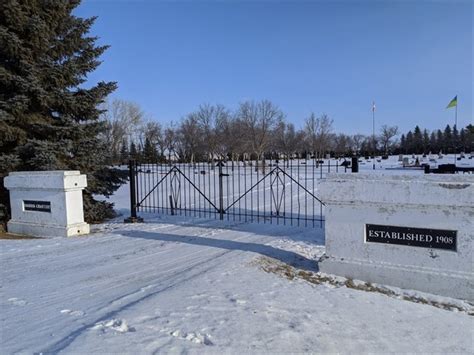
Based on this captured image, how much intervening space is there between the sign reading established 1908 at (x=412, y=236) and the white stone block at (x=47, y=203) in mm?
6612

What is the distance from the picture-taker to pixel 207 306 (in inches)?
159

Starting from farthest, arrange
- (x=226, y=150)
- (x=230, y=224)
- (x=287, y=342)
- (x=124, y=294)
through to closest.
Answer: (x=226, y=150) < (x=230, y=224) < (x=124, y=294) < (x=287, y=342)

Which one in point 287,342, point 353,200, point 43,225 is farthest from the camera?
point 43,225

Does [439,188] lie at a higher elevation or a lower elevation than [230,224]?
higher

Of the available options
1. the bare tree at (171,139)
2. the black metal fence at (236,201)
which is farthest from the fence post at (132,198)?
the bare tree at (171,139)

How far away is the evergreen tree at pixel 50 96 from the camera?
31.5 feet

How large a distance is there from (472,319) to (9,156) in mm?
10561

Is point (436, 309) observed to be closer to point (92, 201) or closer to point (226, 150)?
point (92, 201)

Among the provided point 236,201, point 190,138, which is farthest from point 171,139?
point 236,201

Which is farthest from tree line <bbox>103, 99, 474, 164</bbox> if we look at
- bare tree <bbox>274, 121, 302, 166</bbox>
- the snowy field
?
the snowy field

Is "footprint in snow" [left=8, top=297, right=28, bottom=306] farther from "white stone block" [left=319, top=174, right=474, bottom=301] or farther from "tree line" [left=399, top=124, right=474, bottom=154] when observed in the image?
"tree line" [left=399, top=124, right=474, bottom=154]

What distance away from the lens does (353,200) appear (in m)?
5.25

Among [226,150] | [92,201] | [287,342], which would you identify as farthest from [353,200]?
[226,150]

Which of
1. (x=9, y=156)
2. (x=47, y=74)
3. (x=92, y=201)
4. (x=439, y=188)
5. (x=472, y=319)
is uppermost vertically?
(x=47, y=74)
